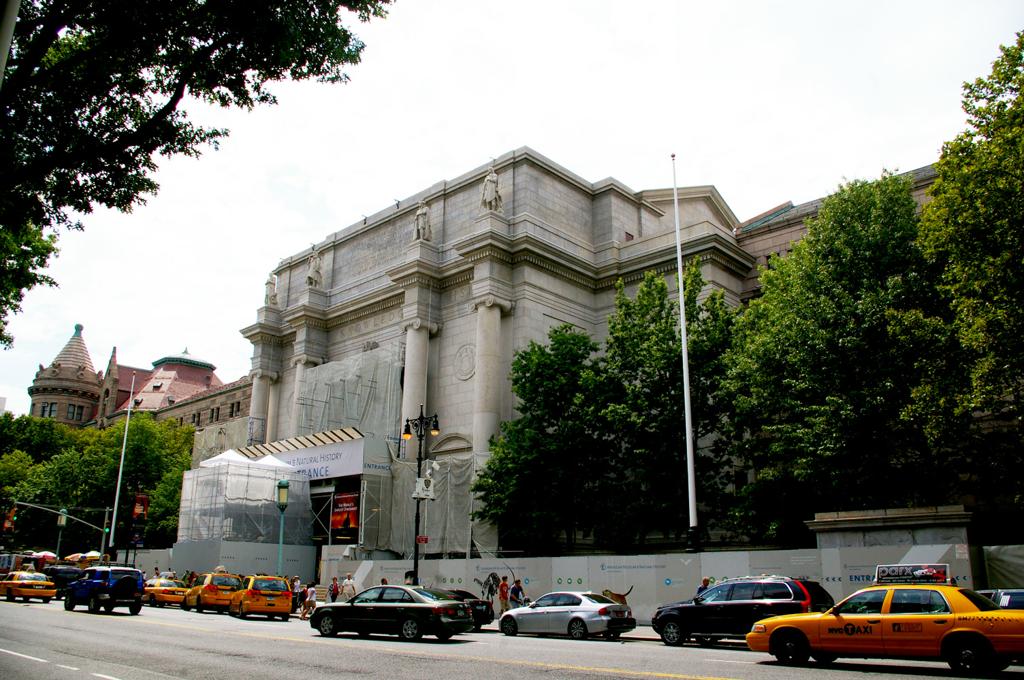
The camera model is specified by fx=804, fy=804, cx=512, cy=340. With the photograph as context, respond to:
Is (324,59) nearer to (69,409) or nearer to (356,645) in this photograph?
(356,645)

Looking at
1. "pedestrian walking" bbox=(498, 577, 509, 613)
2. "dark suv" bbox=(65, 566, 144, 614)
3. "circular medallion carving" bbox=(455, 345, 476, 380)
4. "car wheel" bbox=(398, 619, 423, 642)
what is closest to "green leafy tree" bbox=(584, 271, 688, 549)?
"pedestrian walking" bbox=(498, 577, 509, 613)

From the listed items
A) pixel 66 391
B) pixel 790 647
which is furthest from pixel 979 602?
pixel 66 391

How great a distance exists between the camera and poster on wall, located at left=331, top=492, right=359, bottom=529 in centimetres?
4406

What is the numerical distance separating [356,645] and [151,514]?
54.2 m

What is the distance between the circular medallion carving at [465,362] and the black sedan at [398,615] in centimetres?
2410

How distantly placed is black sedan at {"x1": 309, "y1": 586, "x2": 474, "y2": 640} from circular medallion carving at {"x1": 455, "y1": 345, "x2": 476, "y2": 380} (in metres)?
24.1

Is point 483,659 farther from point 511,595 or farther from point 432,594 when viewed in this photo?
point 511,595

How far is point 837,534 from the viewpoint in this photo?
2456 centimetres

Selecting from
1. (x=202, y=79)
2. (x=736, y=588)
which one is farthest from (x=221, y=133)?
(x=736, y=588)

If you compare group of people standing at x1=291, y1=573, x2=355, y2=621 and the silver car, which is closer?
the silver car

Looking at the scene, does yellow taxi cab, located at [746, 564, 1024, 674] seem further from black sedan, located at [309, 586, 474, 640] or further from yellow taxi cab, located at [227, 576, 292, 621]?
yellow taxi cab, located at [227, 576, 292, 621]

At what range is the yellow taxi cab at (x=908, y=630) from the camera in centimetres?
1330

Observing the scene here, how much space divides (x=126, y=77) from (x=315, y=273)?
43833mm

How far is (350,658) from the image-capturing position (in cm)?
1537
